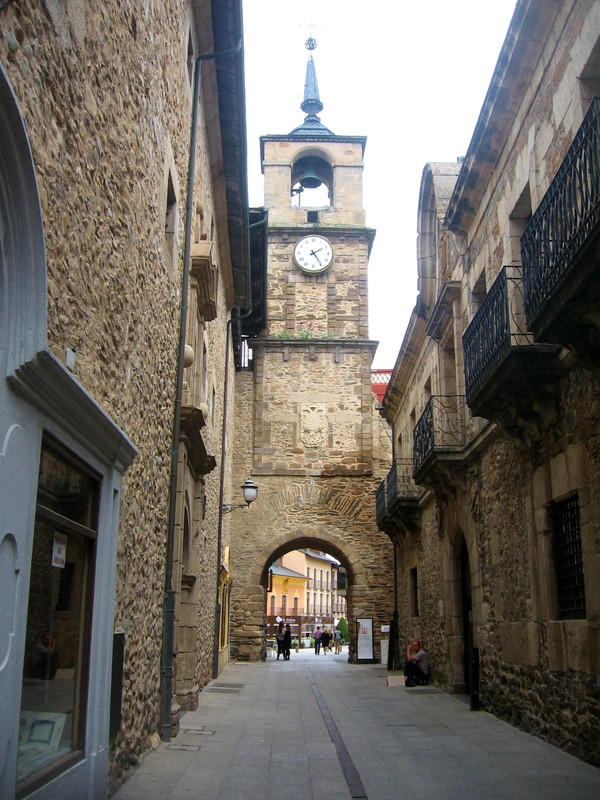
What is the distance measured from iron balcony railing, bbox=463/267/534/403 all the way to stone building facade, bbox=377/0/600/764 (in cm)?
3

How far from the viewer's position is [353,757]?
8.19 meters

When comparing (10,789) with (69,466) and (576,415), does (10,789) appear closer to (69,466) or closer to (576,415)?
(69,466)

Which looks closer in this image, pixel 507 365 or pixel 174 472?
pixel 507 365

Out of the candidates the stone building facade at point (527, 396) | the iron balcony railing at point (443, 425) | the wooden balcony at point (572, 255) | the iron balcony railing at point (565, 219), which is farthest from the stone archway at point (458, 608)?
the wooden balcony at point (572, 255)

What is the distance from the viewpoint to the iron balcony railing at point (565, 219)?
6.37m

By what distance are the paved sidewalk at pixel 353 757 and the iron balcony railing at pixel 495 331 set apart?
12.7 feet

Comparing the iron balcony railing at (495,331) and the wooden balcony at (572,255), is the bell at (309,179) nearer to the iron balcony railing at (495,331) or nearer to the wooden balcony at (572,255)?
the iron balcony railing at (495,331)

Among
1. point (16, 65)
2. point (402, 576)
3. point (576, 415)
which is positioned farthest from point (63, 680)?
point (402, 576)

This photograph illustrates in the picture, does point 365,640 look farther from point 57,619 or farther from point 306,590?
point 306,590

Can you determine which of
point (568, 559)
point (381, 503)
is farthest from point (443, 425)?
point (381, 503)

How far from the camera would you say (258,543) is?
981 inches

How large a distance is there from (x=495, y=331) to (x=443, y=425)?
193 inches

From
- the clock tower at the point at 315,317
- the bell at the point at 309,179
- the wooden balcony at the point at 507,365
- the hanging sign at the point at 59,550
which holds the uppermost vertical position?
the bell at the point at 309,179

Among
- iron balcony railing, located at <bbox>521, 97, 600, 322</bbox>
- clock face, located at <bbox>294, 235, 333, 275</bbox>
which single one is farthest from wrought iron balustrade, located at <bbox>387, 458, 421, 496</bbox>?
iron balcony railing, located at <bbox>521, 97, 600, 322</bbox>
